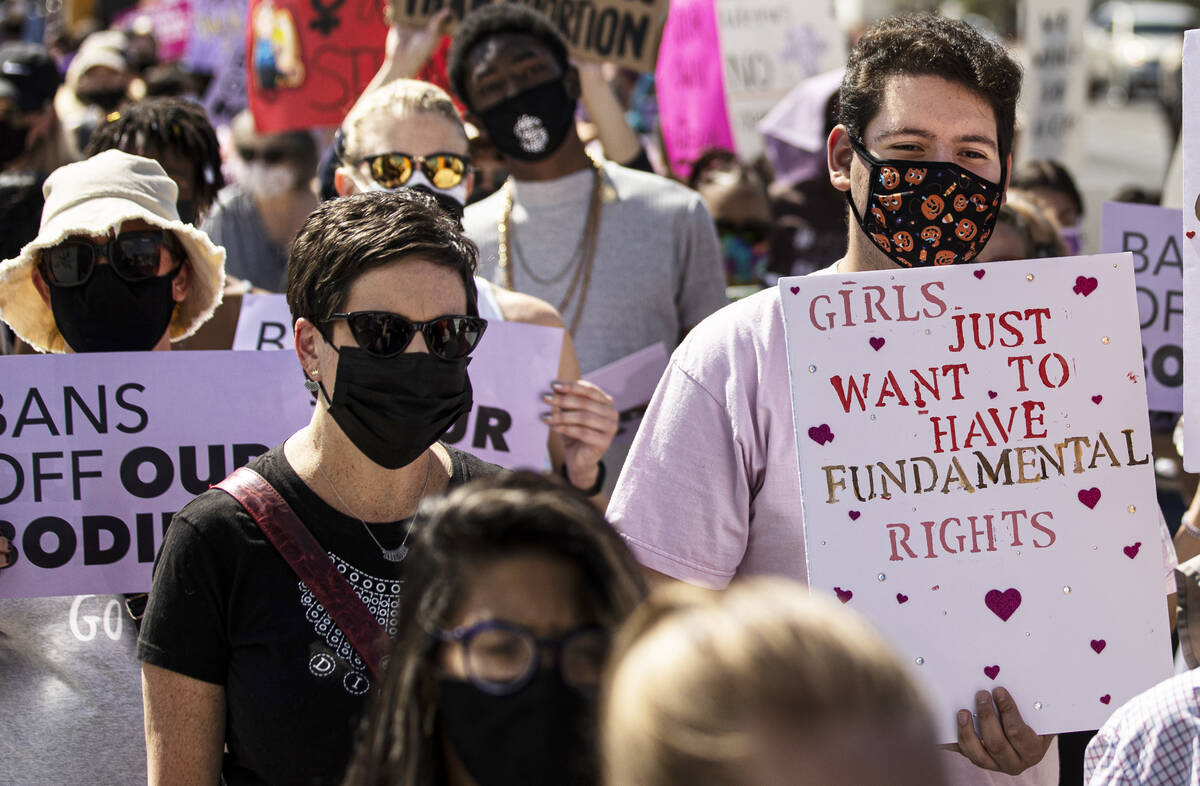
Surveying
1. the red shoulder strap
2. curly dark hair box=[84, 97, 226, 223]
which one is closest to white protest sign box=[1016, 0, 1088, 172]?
curly dark hair box=[84, 97, 226, 223]

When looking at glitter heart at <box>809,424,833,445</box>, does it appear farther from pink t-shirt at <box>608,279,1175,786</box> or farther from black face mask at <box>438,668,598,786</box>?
black face mask at <box>438,668,598,786</box>

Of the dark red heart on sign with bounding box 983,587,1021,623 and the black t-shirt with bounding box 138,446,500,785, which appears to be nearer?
the black t-shirt with bounding box 138,446,500,785

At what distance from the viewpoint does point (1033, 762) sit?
2.31 metres

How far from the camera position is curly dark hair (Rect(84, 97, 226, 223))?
13.1ft

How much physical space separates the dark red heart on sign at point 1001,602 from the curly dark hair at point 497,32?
8.61ft

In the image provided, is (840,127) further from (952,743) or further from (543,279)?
(543,279)

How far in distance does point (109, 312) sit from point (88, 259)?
0.38 ft

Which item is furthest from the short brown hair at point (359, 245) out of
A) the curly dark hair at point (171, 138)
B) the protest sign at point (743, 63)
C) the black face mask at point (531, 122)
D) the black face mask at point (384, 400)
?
the protest sign at point (743, 63)

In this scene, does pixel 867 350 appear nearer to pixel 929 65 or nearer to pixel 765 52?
pixel 929 65

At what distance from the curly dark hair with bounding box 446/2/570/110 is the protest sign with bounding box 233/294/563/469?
1298 millimetres

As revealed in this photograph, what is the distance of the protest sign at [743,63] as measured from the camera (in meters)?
7.88

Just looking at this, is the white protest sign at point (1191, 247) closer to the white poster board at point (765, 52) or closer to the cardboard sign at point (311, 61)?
the cardboard sign at point (311, 61)

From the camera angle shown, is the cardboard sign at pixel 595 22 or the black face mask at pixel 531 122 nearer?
the black face mask at pixel 531 122

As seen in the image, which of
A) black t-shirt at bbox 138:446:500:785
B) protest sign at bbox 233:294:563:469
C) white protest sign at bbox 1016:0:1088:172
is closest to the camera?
black t-shirt at bbox 138:446:500:785
